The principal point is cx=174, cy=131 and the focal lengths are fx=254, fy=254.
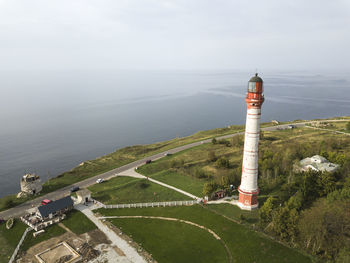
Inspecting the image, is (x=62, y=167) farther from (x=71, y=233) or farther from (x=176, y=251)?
(x=176, y=251)

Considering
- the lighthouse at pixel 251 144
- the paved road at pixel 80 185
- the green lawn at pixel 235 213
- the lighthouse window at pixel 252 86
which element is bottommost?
the paved road at pixel 80 185

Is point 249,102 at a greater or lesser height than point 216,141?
greater

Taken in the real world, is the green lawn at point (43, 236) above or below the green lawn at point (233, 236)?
below

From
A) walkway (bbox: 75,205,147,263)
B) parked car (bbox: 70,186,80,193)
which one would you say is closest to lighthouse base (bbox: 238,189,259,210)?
walkway (bbox: 75,205,147,263)

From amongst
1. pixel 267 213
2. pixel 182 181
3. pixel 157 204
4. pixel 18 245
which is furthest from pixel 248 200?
pixel 18 245

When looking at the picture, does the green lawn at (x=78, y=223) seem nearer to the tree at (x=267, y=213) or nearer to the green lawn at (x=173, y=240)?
the green lawn at (x=173, y=240)

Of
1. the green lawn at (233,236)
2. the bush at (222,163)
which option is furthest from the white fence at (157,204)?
the bush at (222,163)

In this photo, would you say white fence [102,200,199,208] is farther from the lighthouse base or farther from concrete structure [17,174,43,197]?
concrete structure [17,174,43,197]

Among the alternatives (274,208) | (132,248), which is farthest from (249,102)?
(132,248)
